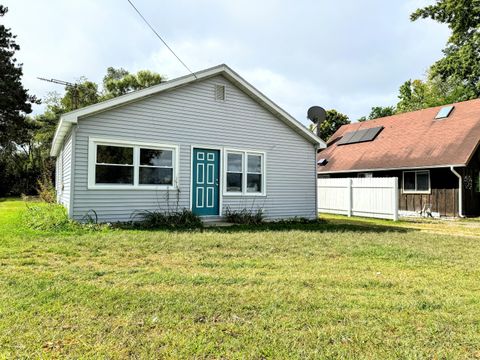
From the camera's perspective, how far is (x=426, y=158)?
15375 mm

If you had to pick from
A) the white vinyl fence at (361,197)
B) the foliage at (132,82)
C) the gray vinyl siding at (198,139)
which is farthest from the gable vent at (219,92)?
the foliage at (132,82)

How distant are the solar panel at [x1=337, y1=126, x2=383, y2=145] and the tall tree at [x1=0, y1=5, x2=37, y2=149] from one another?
24.2 m

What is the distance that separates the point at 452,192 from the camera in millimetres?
14609

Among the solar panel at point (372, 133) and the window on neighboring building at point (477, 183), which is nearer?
the window on neighboring building at point (477, 183)

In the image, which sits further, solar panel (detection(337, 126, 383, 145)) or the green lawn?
solar panel (detection(337, 126, 383, 145))

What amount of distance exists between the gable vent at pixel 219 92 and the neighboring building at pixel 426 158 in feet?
30.9

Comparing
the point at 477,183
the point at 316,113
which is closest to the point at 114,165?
the point at 316,113

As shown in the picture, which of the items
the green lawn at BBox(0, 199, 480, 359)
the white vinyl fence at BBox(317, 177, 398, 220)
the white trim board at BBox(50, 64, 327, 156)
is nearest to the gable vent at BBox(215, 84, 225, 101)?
the white trim board at BBox(50, 64, 327, 156)

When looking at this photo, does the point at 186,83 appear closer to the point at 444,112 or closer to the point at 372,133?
the point at 372,133

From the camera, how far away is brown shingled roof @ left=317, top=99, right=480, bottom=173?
14.8 m

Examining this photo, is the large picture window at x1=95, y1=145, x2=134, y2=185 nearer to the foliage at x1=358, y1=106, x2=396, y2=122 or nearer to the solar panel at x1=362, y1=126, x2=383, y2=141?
the solar panel at x1=362, y1=126, x2=383, y2=141

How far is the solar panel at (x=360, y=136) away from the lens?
66.0 ft

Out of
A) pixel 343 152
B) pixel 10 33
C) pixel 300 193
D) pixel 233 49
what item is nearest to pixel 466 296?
pixel 300 193

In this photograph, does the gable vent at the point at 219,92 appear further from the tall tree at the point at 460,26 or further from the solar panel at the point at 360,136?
the tall tree at the point at 460,26
